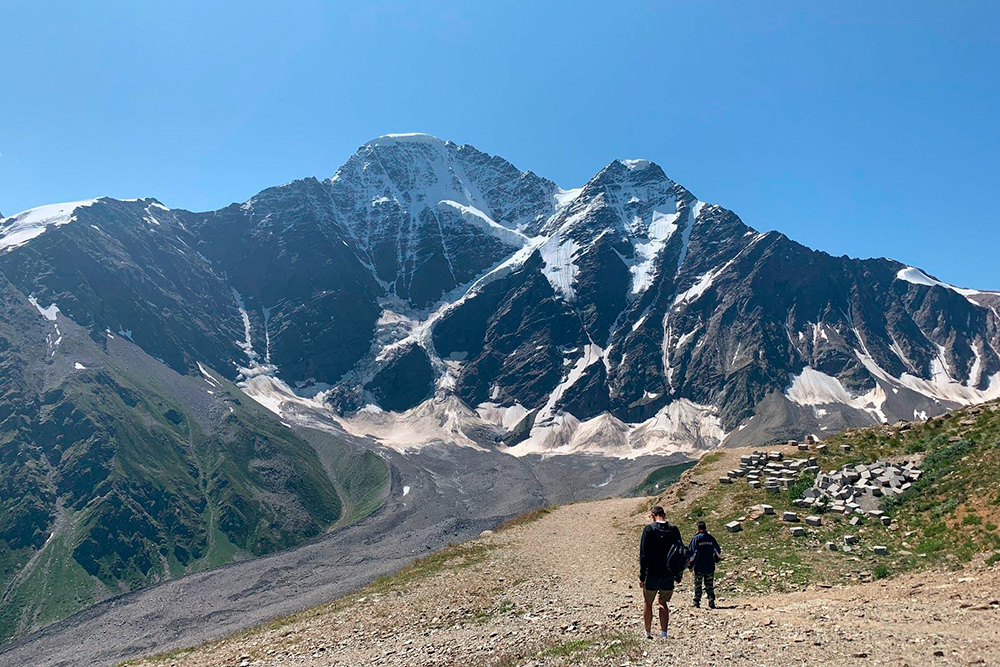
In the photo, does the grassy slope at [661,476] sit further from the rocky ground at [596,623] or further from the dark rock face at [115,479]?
the rocky ground at [596,623]

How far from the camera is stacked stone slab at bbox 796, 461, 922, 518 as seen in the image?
2502 centimetres

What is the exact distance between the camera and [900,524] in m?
22.6

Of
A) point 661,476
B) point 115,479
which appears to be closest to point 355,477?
point 115,479

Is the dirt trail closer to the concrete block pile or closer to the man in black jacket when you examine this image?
the man in black jacket

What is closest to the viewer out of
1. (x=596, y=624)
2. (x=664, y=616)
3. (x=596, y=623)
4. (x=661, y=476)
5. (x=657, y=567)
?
(x=664, y=616)

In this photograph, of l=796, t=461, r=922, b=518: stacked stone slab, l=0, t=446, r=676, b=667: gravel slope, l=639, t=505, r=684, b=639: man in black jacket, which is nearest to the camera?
l=639, t=505, r=684, b=639: man in black jacket

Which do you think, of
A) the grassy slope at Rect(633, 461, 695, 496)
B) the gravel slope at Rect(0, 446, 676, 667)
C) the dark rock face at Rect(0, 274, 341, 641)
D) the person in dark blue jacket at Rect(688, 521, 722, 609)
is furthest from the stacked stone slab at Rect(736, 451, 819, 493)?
the grassy slope at Rect(633, 461, 695, 496)

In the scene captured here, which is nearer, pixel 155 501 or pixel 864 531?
pixel 864 531

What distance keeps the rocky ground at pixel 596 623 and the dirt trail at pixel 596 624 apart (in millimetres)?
50

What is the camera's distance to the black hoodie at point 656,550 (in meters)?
13.9

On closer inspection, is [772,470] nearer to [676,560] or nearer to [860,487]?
[860,487]

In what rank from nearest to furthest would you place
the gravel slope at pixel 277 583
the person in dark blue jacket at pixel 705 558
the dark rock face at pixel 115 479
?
the person in dark blue jacket at pixel 705 558 < the gravel slope at pixel 277 583 < the dark rock face at pixel 115 479

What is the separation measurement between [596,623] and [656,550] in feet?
13.1

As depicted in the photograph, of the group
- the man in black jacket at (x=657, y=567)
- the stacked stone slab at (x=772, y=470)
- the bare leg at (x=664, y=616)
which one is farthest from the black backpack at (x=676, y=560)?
the stacked stone slab at (x=772, y=470)
